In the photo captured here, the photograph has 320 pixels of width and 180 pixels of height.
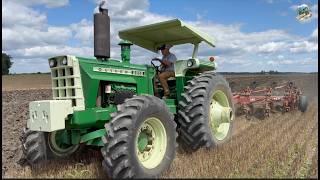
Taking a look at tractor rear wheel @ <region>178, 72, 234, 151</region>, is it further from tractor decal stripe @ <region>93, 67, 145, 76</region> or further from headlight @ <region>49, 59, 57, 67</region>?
headlight @ <region>49, 59, 57, 67</region>

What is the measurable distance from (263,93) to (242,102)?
70.4 inches

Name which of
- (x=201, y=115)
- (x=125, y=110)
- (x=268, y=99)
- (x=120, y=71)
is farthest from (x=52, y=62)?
(x=268, y=99)

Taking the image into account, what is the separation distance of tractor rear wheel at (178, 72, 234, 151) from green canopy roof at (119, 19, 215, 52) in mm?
788

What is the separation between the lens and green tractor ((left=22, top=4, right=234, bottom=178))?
556cm

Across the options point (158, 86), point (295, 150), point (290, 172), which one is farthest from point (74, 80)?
point (295, 150)

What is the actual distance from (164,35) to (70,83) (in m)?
2.74

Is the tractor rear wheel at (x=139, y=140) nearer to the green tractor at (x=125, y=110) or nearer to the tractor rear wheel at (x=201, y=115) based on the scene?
the green tractor at (x=125, y=110)

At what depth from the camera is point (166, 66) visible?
8117 millimetres

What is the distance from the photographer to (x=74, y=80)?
6164 mm

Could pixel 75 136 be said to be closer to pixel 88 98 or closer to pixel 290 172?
pixel 88 98

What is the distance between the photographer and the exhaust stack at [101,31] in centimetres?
631

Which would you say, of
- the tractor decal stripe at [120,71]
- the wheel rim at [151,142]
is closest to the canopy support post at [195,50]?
the tractor decal stripe at [120,71]

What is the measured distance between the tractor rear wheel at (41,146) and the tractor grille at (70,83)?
63 cm

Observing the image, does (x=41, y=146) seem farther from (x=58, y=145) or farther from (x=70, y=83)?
(x=70, y=83)
